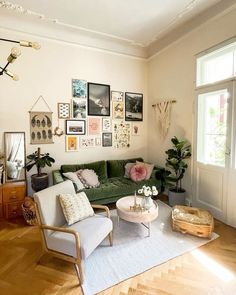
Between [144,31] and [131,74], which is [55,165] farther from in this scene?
[144,31]

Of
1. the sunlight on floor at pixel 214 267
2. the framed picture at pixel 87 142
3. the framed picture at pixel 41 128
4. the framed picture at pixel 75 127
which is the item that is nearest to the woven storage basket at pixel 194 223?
the sunlight on floor at pixel 214 267

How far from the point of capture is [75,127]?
13.6ft

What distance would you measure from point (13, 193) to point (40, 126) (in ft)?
4.39

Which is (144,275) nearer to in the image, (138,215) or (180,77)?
(138,215)

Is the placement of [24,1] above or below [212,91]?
above

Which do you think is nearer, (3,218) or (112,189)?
(3,218)

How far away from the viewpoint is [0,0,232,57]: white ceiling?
9.86 ft

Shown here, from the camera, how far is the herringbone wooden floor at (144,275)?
1.86 metres

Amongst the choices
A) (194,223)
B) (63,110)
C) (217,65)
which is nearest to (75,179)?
(63,110)

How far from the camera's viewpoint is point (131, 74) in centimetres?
473

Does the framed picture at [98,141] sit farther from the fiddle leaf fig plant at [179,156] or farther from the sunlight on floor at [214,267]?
the sunlight on floor at [214,267]

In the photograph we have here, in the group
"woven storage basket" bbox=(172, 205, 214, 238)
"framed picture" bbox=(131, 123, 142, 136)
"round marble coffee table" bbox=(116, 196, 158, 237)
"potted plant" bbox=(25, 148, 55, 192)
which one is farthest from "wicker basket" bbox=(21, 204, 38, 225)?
"framed picture" bbox=(131, 123, 142, 136)

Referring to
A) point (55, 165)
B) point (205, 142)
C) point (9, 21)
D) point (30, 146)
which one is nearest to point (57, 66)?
point (9, 21)

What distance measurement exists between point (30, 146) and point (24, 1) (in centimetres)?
237
